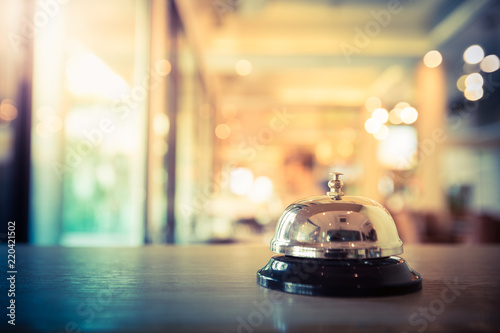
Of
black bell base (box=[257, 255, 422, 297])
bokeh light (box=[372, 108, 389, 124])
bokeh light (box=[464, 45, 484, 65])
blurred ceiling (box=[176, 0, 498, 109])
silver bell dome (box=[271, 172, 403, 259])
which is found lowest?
black bell base (box=[257, 255, 422, 297])

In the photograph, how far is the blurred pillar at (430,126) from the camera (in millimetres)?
7109

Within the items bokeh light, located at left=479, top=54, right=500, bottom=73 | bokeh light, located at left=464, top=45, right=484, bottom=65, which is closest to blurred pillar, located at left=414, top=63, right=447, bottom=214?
bokeh light, located at left=479, top=54, right=500, bottom=73

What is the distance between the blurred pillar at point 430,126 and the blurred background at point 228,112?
0.02 metres

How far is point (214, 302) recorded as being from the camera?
494mm

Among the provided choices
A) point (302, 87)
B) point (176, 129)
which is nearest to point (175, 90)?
point (176, 129)

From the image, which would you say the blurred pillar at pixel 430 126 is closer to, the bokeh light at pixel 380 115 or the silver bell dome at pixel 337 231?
the bokeh light at pixel 380 115

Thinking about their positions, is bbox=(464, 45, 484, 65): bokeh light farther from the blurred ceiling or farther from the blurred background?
the blurred ceiling

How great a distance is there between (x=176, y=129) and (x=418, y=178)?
4.69 metres

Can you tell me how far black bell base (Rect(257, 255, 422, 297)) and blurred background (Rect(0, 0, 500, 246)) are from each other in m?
1.44

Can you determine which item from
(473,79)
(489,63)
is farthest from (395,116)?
(473,79)

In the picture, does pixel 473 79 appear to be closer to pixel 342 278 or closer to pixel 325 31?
pixel 325 31

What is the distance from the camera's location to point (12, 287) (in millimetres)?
568

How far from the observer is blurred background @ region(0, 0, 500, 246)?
1.91 metres

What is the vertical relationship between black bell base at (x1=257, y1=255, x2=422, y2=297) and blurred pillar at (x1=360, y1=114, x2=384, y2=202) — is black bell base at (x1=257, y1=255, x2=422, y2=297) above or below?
below
